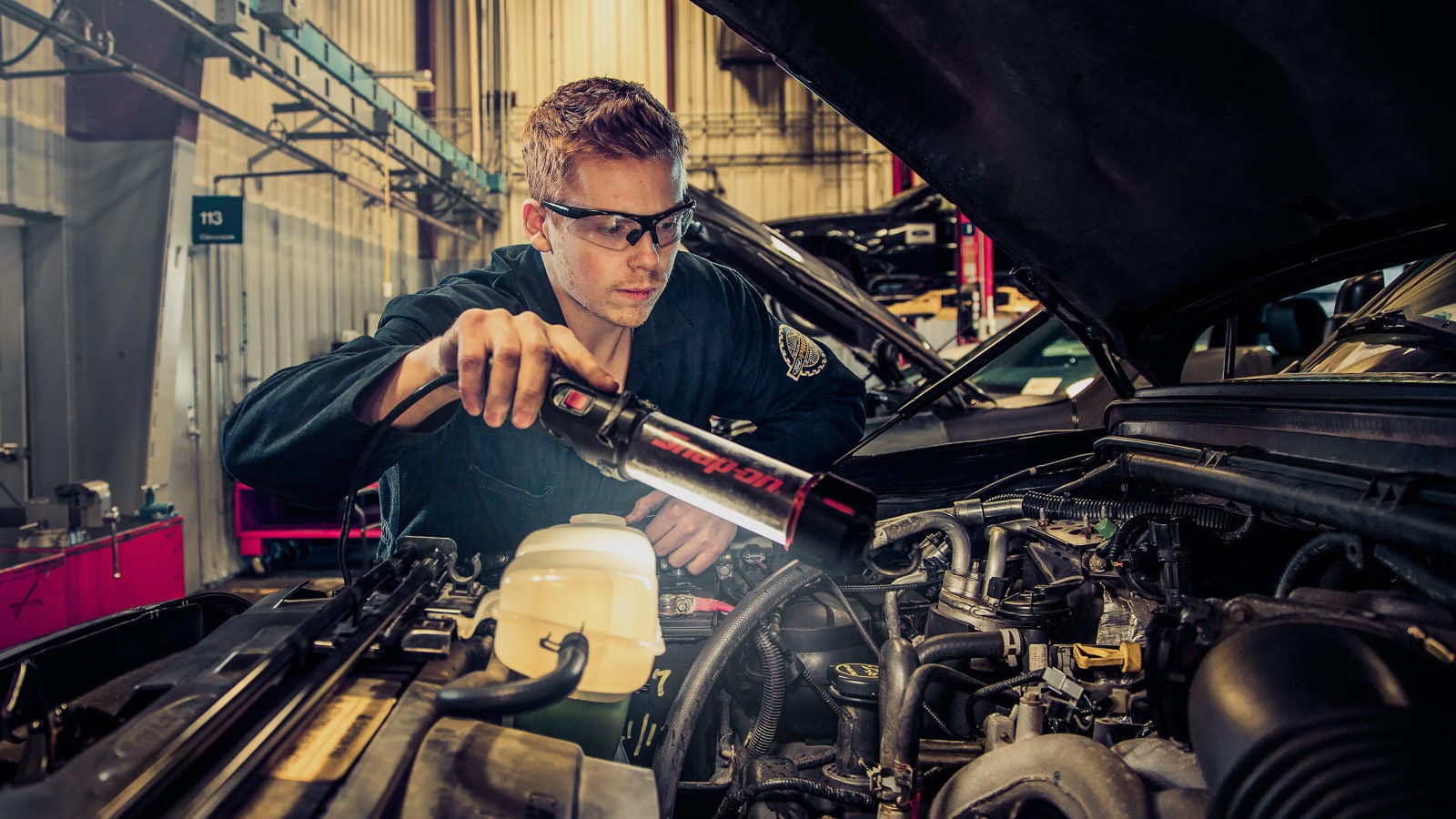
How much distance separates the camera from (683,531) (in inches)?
55.7

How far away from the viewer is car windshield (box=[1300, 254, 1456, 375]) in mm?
1359

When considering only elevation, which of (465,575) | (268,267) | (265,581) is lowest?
(265,581)

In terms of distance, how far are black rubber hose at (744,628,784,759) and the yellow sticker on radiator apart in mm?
717

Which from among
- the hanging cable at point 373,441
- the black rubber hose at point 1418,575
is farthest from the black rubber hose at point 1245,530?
the hanging cable at point 373,441

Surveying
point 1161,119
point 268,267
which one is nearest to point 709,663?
point 1161,119

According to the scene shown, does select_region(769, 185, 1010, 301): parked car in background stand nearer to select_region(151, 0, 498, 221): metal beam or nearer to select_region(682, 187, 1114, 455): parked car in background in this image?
select_region(682, 187, 1114, 455): parked car in background

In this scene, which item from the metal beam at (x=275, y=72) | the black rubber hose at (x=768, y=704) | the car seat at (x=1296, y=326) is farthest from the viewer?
the metal beam at (x=275, y=72)

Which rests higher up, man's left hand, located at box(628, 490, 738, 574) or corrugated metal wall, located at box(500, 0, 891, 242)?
corrugated metal wall, located at box(500, 0, 891, 242)

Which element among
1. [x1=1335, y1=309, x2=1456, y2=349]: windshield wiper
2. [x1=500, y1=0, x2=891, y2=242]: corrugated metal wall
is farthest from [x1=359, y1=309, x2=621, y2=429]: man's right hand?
[x1=500, y1=0, x2=891, y2=242]: corrugated metal wall

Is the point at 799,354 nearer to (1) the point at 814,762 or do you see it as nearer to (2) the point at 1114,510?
(2) the point at 1114,510

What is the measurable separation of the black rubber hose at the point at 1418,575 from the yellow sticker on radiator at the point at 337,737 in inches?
41.4

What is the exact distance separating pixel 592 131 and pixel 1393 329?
1.53 m

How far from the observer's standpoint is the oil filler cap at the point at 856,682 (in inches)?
50.3

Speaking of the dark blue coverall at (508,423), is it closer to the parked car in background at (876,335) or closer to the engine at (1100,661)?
the engine at (1100,661)
